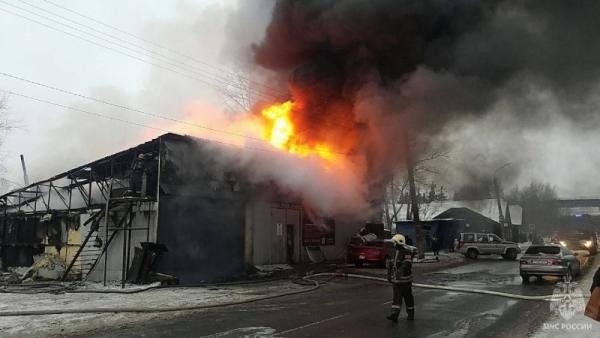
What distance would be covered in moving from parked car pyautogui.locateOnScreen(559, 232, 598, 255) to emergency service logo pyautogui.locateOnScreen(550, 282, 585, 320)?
19.7m

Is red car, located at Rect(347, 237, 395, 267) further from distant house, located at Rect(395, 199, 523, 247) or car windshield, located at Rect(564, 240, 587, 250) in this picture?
car windshield, located at Rect(564, 240, 587, 250)

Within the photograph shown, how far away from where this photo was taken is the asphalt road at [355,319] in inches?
309

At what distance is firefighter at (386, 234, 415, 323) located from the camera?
29.1ft

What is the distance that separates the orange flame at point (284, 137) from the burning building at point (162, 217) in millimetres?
1884

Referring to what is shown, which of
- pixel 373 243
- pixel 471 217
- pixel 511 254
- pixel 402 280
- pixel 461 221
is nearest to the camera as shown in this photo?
pixel 402 280

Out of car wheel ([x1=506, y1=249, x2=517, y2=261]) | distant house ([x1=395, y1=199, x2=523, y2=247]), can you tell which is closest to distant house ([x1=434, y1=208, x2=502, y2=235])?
distant house ([x1=395, y1=199, x2=523, y2=247])

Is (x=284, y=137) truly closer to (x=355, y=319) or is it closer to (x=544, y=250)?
(x=544, y=250)

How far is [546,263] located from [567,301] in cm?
455

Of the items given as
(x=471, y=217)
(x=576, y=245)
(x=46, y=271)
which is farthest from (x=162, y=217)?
(x=471, y=217)

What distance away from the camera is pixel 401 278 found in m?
8.99

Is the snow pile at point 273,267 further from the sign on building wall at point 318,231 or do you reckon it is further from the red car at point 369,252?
the red car at point 369,252

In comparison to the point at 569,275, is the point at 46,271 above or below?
above

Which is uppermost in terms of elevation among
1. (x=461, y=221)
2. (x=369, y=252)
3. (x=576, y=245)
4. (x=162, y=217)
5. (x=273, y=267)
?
(x=461, y=221)

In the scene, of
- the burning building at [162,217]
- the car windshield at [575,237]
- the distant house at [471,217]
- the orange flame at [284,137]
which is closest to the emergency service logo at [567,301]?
the orange flame at [284,137]
